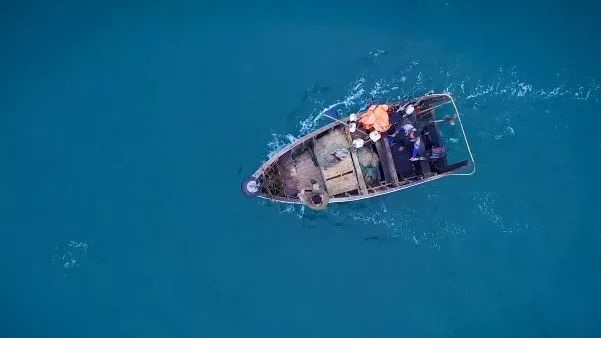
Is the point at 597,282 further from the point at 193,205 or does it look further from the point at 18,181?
the point at 18,181

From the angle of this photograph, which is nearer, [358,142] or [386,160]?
[358,142]

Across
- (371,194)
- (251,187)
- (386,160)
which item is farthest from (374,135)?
(251,187)

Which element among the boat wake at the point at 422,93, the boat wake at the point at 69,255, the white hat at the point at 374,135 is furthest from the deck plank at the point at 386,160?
the boat wake at the point at 69,255

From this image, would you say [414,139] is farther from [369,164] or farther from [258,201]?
[258,201]

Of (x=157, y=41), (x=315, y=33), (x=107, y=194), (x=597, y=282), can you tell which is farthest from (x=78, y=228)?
(x=597, y=282)

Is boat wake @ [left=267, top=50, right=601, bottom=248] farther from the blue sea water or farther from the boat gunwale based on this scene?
the boat gunwale

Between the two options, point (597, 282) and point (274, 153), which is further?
point (597, 282)

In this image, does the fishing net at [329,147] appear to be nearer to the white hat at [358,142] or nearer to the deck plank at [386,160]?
the white hat at [358,142]
